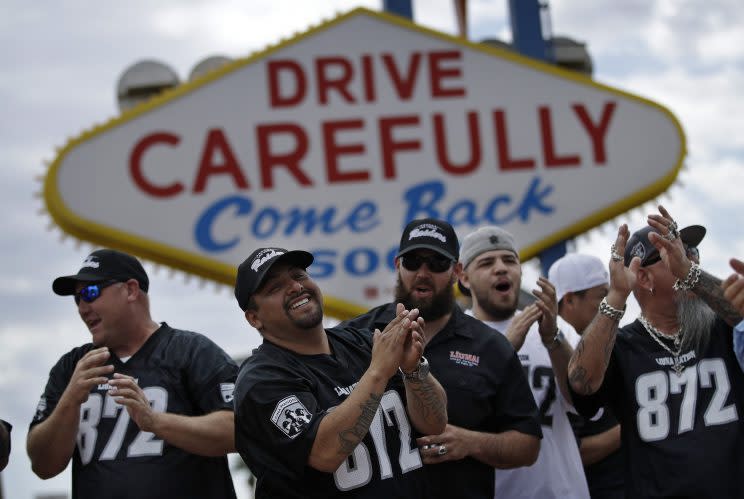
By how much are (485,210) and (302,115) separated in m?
1.82

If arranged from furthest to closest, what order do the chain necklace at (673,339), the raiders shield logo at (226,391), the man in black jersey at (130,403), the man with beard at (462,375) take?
the raiders shield logo at (226,391) < the man in black jersey at (130,403) < the chain necklace at (673,339) < the man with beard at (462,375)

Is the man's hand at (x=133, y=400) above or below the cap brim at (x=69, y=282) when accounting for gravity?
below

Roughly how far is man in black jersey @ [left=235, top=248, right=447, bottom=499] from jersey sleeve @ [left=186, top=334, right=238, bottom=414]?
732 millimetres

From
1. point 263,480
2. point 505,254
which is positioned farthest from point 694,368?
point 263,480

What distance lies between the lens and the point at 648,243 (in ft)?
16.7

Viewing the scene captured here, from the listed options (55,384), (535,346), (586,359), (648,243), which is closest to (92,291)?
(55,384)

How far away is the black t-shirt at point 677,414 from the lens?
478 cm

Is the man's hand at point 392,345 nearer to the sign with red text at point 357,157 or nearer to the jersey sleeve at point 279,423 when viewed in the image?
the jersey sleeve at point 279,423

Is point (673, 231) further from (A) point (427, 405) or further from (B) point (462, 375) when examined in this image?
(A) point (427, 405)

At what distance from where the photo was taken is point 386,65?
11.5 meters

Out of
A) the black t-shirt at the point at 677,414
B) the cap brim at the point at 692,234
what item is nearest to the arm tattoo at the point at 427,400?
the black t-shirt at the point at 677,414

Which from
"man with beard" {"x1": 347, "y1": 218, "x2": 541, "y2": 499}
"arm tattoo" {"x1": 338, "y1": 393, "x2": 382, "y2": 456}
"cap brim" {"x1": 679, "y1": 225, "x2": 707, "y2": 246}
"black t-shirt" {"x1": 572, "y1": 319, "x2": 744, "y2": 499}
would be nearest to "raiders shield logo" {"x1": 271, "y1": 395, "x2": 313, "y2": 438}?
"arm tattoo" {"x1": 338, "y1": 393, "x2": 382, "y2": 456}

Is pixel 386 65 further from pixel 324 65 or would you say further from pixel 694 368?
pixel 694 368

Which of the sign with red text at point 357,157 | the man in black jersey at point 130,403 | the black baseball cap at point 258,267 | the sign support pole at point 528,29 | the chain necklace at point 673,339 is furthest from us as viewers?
the sign support pole at point 528,29
